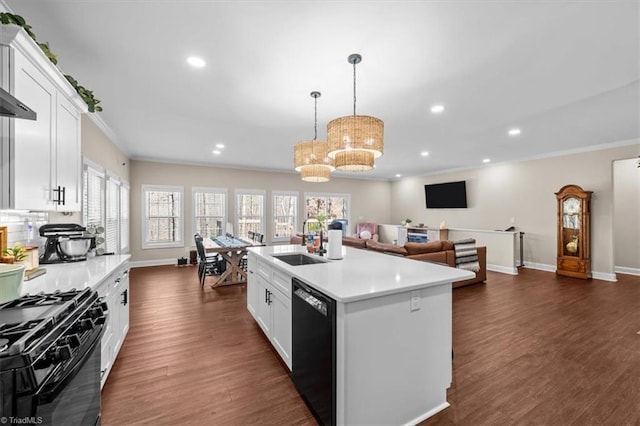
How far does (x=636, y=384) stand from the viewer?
2141 millimetres

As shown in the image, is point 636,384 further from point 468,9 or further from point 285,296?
point 468,9

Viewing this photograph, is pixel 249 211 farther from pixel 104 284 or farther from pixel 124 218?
pixel 104 284

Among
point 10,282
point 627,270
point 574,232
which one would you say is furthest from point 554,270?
point 10,282

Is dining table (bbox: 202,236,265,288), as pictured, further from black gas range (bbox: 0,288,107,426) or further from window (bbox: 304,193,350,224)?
window (bbox: 304,193,350,224)

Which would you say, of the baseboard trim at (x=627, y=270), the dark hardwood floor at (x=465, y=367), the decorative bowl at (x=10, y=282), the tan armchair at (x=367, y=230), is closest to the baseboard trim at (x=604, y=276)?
the baseboard trim at (x=627, y=270)

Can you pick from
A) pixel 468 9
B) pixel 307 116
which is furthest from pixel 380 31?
pixel 307 116

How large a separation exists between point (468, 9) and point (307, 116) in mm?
2333

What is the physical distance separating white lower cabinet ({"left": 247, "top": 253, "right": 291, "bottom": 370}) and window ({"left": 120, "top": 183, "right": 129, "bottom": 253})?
4.12m

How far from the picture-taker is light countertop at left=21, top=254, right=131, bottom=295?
1.73 m

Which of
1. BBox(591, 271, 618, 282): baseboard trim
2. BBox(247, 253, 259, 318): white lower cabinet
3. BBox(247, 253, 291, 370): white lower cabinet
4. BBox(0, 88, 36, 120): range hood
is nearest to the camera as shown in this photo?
BBox(0, 88, 36, 120): range hood

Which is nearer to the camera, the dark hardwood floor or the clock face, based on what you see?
the dark hardwood floor

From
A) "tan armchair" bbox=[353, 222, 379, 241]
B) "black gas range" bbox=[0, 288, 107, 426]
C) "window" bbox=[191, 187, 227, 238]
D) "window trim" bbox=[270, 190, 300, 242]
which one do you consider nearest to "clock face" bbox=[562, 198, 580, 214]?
"tan armchair" bbox=[353, 222, 379, 241]

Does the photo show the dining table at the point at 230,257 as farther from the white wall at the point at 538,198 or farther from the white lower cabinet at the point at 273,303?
the white wall at the point at 538,198

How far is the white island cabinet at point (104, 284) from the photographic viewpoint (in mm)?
1791
